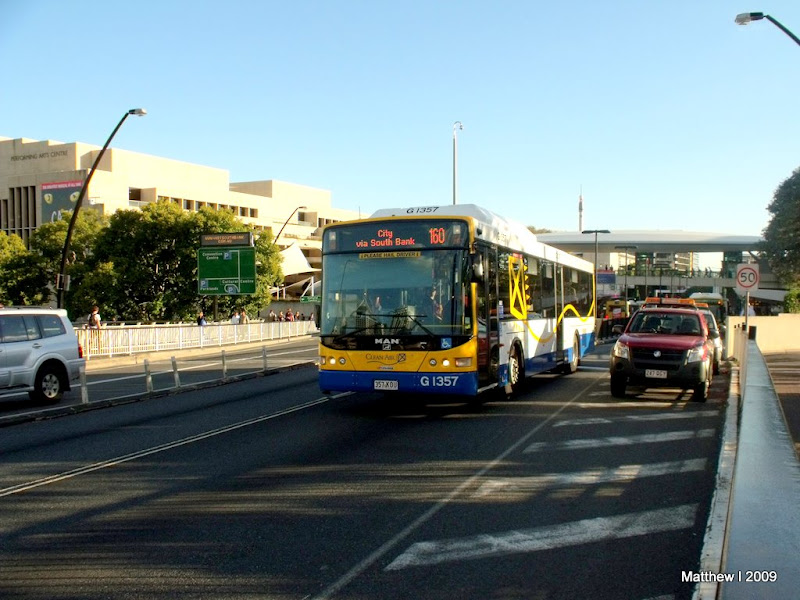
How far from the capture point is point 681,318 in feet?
56.4

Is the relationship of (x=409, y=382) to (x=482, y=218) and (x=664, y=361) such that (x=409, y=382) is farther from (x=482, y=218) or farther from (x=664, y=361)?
(x=664, y=361)

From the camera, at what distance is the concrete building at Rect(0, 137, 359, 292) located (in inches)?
3255

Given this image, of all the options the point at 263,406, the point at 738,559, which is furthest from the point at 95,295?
the point at 738,559

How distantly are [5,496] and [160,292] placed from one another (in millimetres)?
45231

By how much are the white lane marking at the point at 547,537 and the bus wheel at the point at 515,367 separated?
7.92m

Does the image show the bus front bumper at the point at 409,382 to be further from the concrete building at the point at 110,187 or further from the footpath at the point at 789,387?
the concrete building at the point at 110,187

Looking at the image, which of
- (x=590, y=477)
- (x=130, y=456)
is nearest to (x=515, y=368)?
(x=590, y=477)

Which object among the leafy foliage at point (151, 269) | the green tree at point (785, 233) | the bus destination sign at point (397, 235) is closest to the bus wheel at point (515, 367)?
the bus destination sign at point (397, 235)

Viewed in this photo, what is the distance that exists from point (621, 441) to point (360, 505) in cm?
481

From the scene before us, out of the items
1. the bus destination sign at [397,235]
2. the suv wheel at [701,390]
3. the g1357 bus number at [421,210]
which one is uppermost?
the g1357 bus number at [421,210]

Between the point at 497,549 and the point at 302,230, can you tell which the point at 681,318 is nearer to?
the point at 497,549

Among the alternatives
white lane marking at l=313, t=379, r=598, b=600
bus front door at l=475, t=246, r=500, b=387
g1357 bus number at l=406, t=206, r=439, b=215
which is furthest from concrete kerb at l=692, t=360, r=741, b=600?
g1357 bus number at l=406, t=206, r=439, b=215

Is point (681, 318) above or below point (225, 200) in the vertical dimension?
below

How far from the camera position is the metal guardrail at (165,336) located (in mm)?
31500
